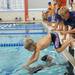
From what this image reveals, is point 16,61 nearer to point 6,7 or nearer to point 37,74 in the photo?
point 37,74

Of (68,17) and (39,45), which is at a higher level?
(68,17)

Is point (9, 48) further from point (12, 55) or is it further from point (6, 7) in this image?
point (6, 7)

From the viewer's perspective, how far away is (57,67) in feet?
15.4

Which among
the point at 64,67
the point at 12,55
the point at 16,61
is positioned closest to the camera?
the point at 64,67

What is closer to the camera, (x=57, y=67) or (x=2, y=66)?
A: (x=57, y=67)

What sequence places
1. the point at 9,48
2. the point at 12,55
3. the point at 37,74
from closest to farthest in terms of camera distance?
the point at 37,74 → the point at 12,55 → the point at 9,48

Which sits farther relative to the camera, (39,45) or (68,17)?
(68,17)

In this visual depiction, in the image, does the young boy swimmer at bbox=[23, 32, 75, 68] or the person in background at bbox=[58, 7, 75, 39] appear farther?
the person in background at bbox=[58, 7, 75, 39]

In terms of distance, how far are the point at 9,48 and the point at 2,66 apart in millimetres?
1799

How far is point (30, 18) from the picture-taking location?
17.2m

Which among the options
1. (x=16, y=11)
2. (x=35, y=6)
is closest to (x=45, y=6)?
(x=35, y=6)

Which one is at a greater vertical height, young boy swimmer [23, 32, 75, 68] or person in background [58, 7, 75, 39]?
person in background [58, 7, 75, 39]

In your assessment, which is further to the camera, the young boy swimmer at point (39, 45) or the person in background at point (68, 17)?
the person in background at point (68, 17)

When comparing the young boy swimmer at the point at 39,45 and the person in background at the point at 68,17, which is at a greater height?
the person in background at the point at 68,17
